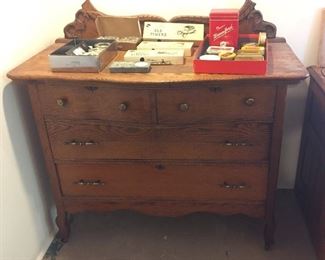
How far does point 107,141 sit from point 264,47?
69 cm

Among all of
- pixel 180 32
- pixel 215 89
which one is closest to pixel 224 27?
pixel 180 32

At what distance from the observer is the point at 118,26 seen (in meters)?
1.54

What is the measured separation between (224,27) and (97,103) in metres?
0.57

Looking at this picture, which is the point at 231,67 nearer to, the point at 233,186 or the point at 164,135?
the point at 164,135

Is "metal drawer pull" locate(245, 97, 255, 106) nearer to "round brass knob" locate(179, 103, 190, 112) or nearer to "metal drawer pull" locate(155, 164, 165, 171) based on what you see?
"round brass knob" locate(179, 103, 190, 112)

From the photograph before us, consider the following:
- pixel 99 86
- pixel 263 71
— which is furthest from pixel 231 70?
pixel 99 86

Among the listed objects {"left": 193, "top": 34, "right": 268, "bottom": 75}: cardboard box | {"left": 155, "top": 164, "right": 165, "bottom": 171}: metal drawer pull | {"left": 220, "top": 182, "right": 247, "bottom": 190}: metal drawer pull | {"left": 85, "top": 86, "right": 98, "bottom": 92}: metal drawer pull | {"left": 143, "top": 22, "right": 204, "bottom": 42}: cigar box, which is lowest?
{"left": 220, "top": 182, "right": 247, "bottom": 190}: metal drawer pull

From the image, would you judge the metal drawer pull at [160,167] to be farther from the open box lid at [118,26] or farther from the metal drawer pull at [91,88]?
the open box lid at [118,26]

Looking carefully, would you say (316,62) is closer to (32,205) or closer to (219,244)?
(219,244)

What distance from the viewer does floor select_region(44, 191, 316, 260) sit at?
160 centimetres

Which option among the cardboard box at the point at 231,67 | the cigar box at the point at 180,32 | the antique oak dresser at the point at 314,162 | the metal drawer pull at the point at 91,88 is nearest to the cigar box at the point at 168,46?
the cigar box at the point at 180,32

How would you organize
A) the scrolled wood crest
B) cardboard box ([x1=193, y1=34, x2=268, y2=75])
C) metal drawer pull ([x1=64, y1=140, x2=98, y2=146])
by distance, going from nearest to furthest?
cardboard box ([x1=193, y1=34, x2=268, y2=75]) → metal drawer pull ([x1=64, y1=140, x2=98, y2=146]) → the scrolled wood crest

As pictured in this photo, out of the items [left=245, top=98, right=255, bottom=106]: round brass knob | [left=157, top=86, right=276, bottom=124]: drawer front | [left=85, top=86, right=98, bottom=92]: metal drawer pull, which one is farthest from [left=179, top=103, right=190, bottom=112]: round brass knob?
[left=85, top=86, right=98, bottom=92]: metal drawer pull

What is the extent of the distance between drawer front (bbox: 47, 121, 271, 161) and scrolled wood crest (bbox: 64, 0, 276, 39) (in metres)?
0.46
